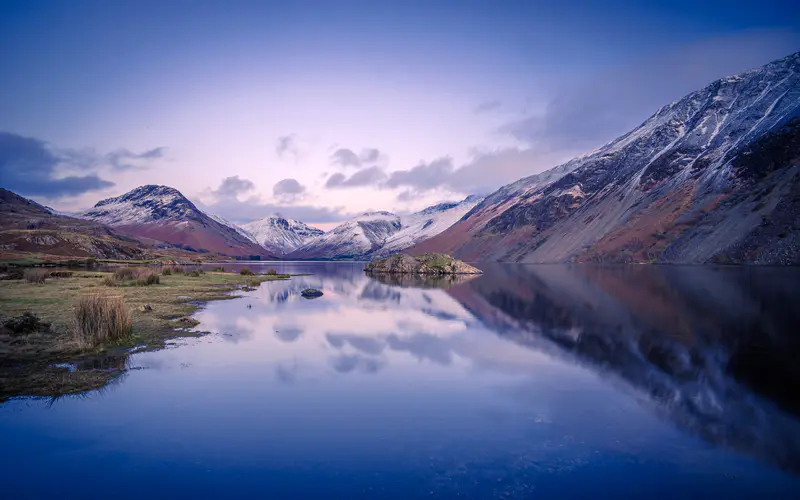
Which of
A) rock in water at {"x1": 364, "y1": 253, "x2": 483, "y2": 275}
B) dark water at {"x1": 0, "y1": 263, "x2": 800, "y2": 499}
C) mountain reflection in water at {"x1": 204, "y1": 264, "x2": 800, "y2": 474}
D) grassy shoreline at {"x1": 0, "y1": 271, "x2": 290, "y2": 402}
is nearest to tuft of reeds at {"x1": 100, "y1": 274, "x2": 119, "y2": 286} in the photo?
grassy shoreline at {"x1": 0, "y1": 271, "x2": 290, "y2": 402}

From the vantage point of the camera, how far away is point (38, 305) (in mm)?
26766

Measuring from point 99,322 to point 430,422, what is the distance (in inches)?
587

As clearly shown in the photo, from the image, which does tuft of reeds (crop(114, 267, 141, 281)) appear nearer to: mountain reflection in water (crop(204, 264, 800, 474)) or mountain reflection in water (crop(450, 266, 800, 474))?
mountain reflection in water (crop(204, 264, 800, 474))

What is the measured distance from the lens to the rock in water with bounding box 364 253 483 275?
91.8m

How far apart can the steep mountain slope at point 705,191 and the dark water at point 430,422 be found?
9393cm

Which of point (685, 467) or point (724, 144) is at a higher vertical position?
point (724, 144)

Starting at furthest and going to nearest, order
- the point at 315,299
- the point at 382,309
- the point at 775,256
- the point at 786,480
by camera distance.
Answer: the point at 775,256 < the point at 315,299 < the point at 382,309 < the point at 786,480

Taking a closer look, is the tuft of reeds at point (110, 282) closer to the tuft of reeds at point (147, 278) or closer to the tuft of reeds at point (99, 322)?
the tuft of reeds at point (147, 278)

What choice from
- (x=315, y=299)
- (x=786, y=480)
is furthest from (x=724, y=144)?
(x=786, y=480)

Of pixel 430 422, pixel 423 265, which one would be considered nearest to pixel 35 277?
pixel 430 422

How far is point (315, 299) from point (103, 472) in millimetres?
33646

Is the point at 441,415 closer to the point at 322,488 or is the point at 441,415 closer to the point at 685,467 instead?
the point at 322,488

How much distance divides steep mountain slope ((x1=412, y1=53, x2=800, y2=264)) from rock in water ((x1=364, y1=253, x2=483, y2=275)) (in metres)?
58.0

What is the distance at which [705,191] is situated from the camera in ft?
423
